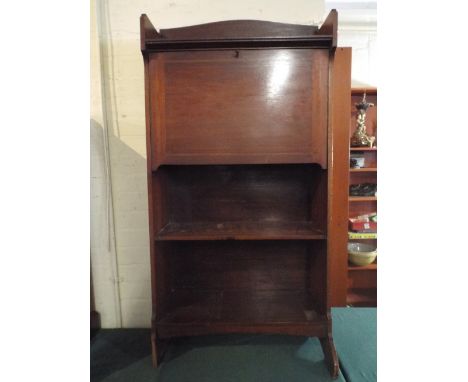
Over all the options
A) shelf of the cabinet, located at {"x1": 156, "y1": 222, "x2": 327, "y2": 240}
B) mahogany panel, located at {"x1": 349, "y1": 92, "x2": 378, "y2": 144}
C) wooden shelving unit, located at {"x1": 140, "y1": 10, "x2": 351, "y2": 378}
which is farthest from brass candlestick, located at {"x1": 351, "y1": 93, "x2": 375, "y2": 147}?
shelf of the cabinet, located at {"x1": 156, "y1": 222, "x2": 327, "y2": 240}

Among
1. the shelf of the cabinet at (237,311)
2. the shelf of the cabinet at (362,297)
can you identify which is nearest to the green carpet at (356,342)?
the shelf of the cabinet at (237,311)

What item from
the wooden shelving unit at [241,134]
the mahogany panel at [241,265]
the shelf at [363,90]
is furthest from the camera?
the shelf at [363,90]

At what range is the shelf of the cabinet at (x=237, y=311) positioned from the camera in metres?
1.20

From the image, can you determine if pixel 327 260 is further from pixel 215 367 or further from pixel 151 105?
pixel 151 105

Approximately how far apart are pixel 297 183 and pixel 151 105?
2.66 feet

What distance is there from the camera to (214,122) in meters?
1.18

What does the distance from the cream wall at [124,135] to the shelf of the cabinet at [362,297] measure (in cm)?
218

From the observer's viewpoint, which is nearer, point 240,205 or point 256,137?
point 256,137

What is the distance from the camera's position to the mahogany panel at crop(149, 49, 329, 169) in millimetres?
1155

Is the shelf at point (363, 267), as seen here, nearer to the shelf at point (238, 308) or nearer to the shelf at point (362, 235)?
the shelf at point (362, 235)

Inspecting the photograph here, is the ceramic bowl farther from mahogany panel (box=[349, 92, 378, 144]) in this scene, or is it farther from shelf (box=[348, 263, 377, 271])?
mahogany panel (box=[349, 92, 378, 144])

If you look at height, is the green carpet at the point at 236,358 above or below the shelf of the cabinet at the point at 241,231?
below

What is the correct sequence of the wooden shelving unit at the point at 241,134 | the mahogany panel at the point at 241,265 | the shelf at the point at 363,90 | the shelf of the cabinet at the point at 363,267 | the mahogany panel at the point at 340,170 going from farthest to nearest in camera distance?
the shelf of the cabinet at the point at 363,267 < the shelf at the point at 363,90 < the mahogany panel at the point at 340,170 < the mahogany panel at the point at 241,265 < the wooden shelving unit at the point at 241,134
